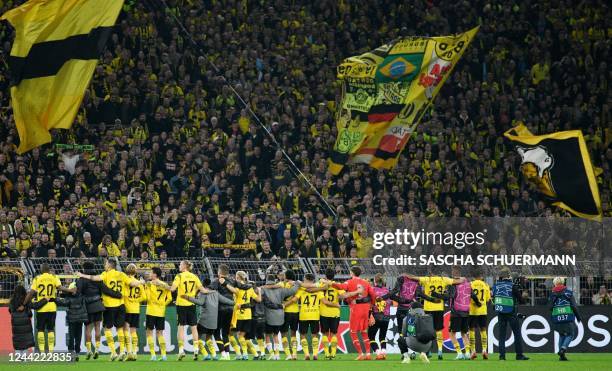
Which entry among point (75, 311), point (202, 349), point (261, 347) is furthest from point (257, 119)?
point (75, 311)

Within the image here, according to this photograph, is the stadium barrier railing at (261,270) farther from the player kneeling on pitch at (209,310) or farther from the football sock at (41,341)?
the player kneeling on pitch at (209,310)

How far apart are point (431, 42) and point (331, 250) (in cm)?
609

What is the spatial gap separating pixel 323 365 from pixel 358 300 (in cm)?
257

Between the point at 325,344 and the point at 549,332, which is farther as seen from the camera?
the point at 549,332

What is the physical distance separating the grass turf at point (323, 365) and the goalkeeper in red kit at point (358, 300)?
69 cm

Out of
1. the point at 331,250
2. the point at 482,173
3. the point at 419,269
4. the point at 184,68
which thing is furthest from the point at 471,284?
the point at 184,68

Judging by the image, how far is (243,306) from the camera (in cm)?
2919

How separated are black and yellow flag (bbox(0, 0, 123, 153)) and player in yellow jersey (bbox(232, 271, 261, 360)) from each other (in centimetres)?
561

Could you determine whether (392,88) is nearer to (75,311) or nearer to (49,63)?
(49,63)

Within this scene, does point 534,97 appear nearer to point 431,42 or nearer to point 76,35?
point 431,42

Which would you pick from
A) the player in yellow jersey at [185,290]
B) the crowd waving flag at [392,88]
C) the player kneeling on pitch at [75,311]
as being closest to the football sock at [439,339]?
the player in yellow jersey at [185,290]

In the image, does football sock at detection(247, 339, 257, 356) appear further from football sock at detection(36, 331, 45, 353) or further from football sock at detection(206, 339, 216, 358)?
football sock at detection(36, 331, 45, 353)

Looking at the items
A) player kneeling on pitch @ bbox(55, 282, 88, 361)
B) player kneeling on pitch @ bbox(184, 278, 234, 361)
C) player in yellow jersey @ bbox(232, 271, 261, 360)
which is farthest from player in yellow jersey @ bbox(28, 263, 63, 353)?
player in yellow jersey @ bbox(232, 271, 261, 360)

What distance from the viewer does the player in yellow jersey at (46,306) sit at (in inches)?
1122
